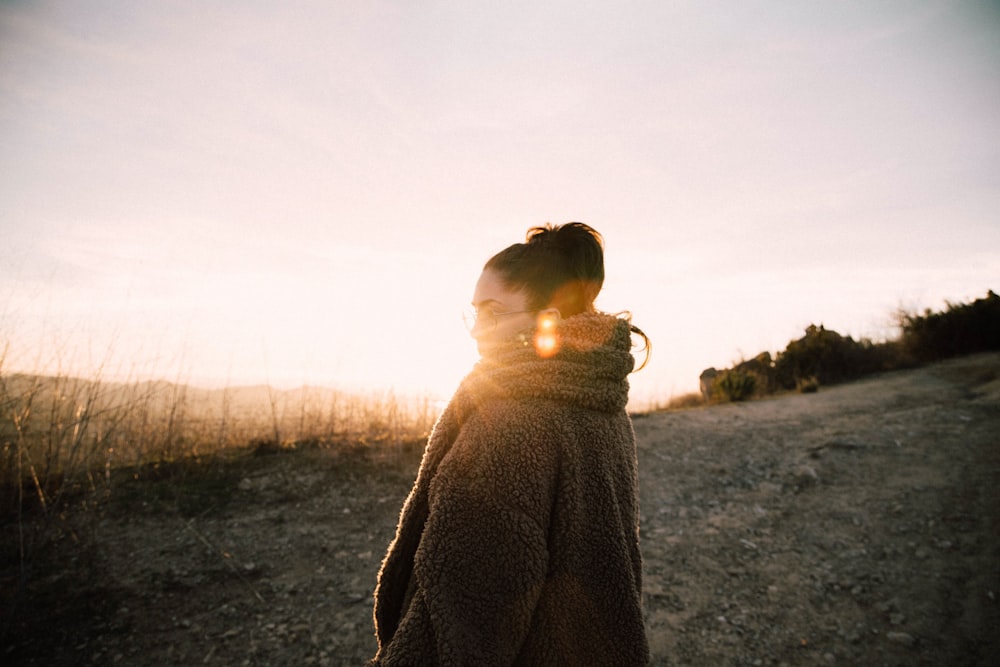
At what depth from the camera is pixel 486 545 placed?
971 mm

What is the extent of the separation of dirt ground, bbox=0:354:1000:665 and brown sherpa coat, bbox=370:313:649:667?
249 cm

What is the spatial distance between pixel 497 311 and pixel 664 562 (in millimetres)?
3819

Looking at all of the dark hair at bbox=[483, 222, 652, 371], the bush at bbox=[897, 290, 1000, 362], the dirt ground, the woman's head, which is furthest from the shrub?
the woman's head

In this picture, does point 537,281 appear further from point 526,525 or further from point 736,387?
point 736,387

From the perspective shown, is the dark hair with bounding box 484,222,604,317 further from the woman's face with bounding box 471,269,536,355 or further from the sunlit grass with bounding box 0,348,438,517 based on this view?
the sunlit grass with bounding box 0,348,438,517

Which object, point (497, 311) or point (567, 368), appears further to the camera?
point (497, 311)

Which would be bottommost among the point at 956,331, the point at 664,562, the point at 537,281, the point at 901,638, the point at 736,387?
the point at 901,638

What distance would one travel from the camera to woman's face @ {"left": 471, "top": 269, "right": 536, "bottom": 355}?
132 centimetres

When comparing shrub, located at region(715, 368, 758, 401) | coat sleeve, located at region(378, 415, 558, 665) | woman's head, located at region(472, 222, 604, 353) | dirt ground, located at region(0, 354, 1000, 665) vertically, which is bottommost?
dirt ground, located at region(0, 354, 1000, 665)

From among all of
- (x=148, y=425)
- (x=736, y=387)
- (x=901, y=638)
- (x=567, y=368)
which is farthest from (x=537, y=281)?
(x=736, y=387)

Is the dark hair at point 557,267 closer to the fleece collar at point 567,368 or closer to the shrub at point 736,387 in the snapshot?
the fleece collar at point 567,368

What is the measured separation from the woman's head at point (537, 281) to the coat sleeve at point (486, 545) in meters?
0.37

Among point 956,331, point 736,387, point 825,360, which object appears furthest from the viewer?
point 825,360

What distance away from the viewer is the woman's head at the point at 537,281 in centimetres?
132
